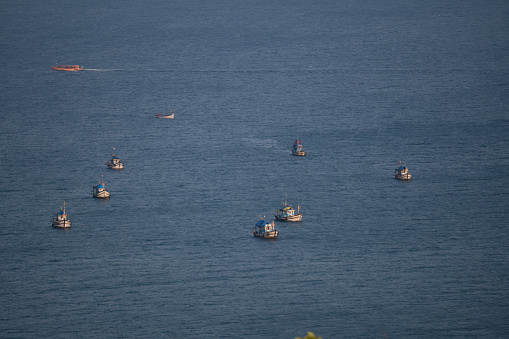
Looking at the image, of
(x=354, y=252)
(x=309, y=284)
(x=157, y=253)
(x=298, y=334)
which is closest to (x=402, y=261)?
(x=354, y=252)

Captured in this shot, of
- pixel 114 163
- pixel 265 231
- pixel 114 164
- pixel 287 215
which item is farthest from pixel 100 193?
pixel 287 215

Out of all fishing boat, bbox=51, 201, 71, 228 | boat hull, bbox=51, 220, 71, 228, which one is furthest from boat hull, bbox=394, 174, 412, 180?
boat hull, bbox=51, 220, 71, 228

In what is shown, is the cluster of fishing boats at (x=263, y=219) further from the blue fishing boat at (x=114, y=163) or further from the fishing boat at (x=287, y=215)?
the blue fishing boat at (x=114, y=163)

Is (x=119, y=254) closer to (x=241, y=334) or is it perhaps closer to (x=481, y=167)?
(x=241, y=334)

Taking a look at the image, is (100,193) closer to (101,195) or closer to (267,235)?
(101,195)

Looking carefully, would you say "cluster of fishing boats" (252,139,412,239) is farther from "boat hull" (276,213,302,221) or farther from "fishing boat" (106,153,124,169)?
"fishing boat" (106,153,124,169)

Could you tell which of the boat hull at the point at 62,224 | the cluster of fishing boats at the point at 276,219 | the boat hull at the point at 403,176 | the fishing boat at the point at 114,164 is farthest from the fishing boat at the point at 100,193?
the boat hull at the point at 403,176
